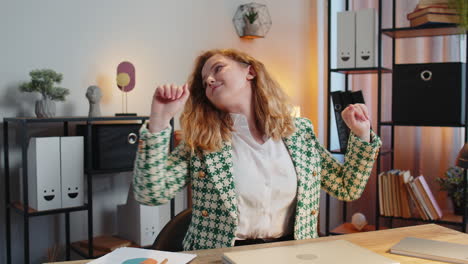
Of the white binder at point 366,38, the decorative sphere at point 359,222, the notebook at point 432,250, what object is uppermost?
the white binder at point 366,38

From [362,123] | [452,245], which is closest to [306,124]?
→ [362,123]

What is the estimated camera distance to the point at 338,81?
386cm

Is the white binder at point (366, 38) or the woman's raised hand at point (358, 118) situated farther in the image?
the white binder at point (366, 38)

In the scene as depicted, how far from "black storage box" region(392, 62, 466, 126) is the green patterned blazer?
1545 millimetres

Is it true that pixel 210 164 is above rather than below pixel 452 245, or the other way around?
above

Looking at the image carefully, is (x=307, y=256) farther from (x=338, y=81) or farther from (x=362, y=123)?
(x=338, y=81)

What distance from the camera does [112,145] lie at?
8.03 ft

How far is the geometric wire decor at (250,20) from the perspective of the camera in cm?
331

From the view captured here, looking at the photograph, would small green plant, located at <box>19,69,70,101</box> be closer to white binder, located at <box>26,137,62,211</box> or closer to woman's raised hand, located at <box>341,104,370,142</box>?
white binder, located at <box>26,137,62,211</box>

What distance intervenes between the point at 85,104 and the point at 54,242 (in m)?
0.75

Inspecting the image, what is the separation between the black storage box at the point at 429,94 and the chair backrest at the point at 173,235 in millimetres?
1767

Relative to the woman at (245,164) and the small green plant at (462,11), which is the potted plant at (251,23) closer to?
the small green plant at (462,11)

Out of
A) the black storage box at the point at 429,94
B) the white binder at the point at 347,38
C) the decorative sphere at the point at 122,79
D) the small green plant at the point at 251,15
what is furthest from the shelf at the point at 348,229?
the decorative sphere at the point at 122,79

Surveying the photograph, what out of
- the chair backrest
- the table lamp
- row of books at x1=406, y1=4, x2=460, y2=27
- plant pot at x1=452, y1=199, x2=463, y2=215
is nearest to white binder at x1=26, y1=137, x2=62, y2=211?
the chair backrest
